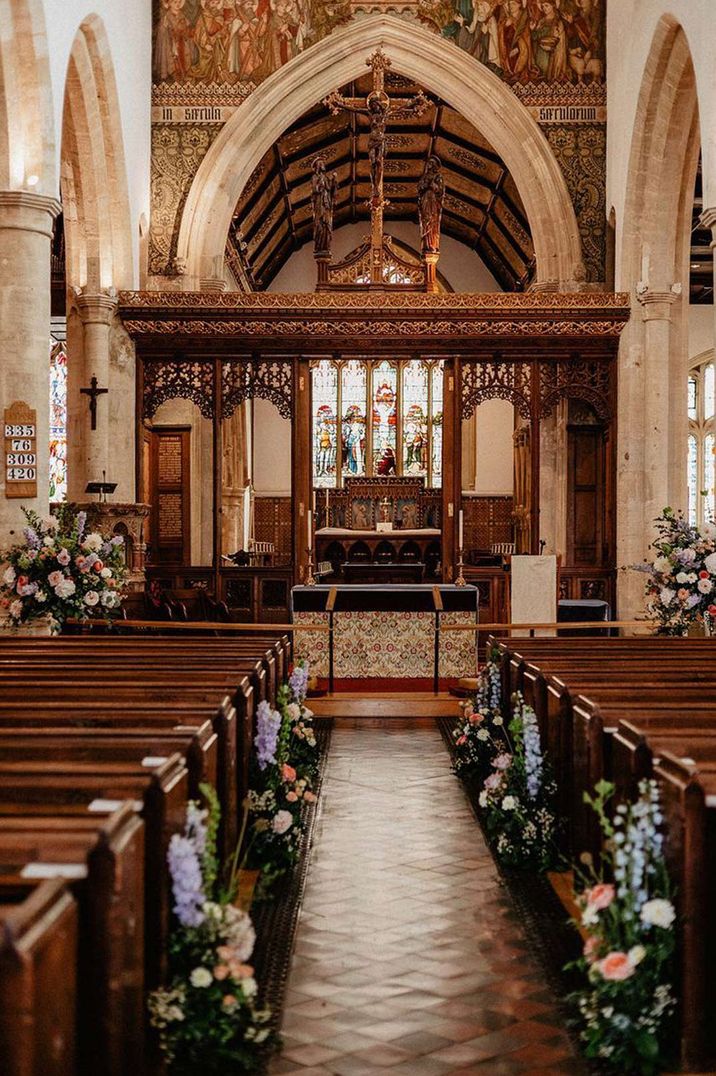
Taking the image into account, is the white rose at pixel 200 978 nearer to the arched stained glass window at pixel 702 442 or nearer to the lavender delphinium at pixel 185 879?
the lavender delphinium at pixel 185 879

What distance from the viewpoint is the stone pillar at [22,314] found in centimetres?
906

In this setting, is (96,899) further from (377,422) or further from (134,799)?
(377,422)

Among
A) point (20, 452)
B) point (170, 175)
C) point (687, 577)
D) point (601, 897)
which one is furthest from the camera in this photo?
point (170, 175)

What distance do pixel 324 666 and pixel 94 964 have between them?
726 cm

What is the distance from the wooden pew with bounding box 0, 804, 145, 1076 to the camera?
2156 mm

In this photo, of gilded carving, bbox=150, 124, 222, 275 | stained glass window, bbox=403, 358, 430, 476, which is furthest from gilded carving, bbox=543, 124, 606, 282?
stained glass window, bbox=403, 358, 430, 476

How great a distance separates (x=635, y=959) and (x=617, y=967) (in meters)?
0.04

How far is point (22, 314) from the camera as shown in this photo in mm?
9117

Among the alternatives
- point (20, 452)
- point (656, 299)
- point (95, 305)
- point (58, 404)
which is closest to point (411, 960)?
point (20, 452)

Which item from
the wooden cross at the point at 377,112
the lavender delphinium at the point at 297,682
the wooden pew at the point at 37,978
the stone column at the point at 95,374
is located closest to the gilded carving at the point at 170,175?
the stone column at the point at 95,374

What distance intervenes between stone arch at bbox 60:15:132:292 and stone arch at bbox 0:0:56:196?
2455 millimetres

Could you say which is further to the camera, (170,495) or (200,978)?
(170,495)

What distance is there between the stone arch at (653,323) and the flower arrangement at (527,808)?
807 cm

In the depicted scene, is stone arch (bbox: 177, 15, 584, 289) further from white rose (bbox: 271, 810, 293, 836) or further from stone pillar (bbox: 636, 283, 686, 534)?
white rose (bbox: 271, 810, 293, 836)
